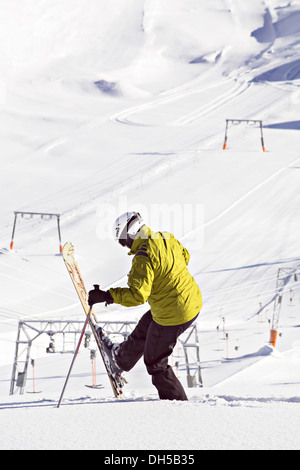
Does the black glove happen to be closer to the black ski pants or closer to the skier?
the skier

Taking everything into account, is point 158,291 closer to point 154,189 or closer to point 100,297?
point 100,297

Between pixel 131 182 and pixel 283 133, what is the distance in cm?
1652

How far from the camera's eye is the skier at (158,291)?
443 cm

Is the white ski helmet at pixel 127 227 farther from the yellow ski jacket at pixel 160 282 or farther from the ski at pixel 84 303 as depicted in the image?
the ski at pixel 84 303

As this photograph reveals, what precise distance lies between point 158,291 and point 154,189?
101ft

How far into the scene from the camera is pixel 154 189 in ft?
116

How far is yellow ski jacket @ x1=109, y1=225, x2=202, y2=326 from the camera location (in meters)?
4.41

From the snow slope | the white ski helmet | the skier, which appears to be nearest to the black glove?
the skier

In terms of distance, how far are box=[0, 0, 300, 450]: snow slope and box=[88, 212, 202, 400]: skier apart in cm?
32

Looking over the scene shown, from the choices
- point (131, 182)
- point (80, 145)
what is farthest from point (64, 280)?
point (80, 145)

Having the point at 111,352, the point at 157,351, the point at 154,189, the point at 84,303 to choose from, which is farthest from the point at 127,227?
the point at 154,189

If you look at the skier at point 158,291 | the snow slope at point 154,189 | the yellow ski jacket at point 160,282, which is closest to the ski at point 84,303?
the snow slope at point 154,189

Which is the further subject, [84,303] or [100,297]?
[84,303]
